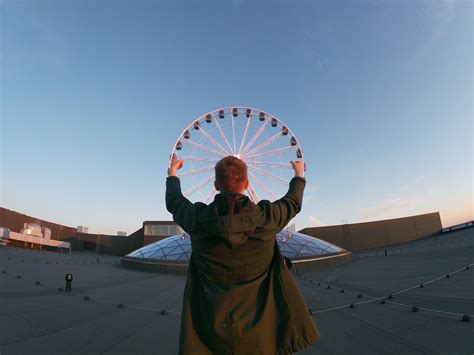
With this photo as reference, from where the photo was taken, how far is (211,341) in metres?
1.60

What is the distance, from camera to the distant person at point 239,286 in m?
1.55

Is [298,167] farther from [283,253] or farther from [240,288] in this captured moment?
[283,253]

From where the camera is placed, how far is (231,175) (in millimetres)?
1848

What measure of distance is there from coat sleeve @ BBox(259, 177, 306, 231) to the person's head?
0.23 m

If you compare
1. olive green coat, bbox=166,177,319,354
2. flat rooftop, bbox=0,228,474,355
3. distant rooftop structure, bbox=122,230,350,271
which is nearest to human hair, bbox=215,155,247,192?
olive green coat, bbox=166,177,319,354

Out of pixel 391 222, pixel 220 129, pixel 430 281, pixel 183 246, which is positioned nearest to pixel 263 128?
pixel 220 129

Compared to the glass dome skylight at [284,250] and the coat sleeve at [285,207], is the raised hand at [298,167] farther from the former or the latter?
the glass dome skylight at [284,250]

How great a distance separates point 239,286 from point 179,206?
2.37ft

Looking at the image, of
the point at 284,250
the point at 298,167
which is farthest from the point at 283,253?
the point at 298,167

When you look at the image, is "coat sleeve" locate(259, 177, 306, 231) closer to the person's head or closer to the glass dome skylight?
the person's head

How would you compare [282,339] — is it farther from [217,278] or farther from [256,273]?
[217,278]

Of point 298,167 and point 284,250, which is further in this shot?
point 284,250

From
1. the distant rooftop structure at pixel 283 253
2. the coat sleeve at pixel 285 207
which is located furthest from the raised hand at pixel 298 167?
the distant rooftop structure at pixel 283 253

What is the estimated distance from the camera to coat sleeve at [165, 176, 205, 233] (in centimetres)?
173
